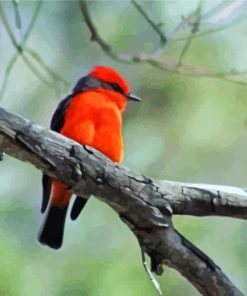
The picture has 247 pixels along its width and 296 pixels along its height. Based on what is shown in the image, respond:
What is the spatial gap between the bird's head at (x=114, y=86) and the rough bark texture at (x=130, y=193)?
8.2 inches

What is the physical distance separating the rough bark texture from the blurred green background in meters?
0.18

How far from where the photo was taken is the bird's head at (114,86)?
4.01 feet

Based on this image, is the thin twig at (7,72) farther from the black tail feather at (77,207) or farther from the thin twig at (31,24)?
the black tail feather at (77,207)

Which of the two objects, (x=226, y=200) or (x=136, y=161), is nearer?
(x=226, y=200)

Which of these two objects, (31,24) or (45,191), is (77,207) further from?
(31,24)

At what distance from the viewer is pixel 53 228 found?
1.22m

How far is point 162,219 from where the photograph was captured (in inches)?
41.5

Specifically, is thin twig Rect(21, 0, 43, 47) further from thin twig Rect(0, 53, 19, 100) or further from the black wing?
the black wing

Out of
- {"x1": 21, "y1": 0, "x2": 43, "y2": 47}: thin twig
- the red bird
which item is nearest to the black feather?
the red bird

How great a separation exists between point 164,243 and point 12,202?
12.7 inches

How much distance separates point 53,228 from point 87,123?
0.19m

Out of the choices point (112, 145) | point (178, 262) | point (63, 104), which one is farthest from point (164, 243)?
point (63, 104)

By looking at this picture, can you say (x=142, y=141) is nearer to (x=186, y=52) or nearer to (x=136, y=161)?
(x=136, y=161)

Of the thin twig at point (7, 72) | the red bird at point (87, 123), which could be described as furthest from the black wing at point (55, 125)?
the thin twig at point (7, 72)
